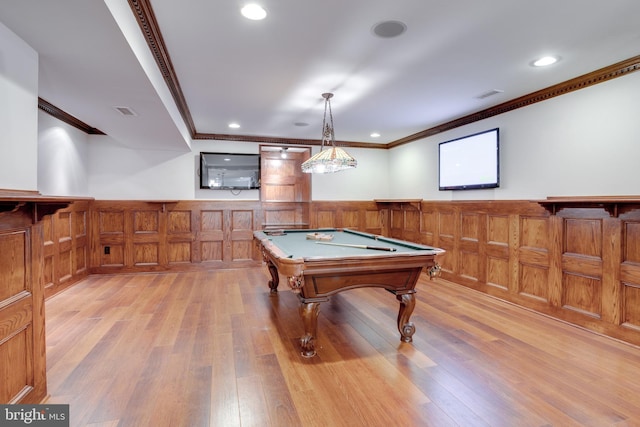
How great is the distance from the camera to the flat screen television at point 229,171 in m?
5.66

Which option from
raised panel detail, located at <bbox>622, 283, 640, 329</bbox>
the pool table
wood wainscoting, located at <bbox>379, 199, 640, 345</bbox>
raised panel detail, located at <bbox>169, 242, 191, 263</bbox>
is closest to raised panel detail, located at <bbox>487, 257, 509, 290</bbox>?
wood wainscoting, located at <bbox>379, 199, 640, 345</bbox>

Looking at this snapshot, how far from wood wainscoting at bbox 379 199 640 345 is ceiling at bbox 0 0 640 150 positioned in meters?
1.38

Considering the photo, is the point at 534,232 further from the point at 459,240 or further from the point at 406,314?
the point at 406,314

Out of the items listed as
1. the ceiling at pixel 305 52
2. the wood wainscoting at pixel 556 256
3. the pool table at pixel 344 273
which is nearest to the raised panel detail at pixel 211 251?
the ceiling at pixel 305 52

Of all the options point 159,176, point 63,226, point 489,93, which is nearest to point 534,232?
point 489,93

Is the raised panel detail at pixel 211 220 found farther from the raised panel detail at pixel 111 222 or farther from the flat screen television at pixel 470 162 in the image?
the flat screen television at pixel 470 162

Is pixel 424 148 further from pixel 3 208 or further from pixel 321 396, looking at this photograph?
pixel 3 208

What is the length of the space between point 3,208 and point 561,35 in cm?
374

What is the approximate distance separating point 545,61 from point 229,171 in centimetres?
473

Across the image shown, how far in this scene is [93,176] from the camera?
17.1 ft

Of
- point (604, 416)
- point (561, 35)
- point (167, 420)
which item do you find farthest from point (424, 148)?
point (167, 420)

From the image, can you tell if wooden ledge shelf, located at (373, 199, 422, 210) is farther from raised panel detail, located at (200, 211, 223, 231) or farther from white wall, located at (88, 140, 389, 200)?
raised panel detail, located at (200, 211, 223, 231)

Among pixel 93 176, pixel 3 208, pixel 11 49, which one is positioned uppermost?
pixel 11 49

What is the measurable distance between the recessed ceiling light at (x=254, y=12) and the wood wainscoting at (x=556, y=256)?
302cm
